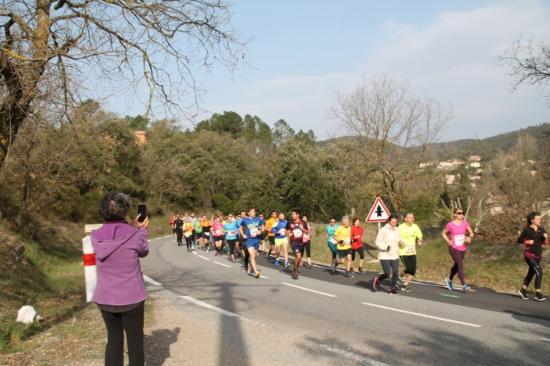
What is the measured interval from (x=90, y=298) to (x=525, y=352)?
15.9ft

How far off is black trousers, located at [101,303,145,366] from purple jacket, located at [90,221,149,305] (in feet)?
0.43

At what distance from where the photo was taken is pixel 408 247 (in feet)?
37.9

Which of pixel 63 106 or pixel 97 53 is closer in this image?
pixel 97 53

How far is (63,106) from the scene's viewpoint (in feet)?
27.3

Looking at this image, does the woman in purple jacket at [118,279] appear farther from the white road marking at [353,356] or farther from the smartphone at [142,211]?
the white road marking at [353,356]

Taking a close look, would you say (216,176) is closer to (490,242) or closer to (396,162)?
(396,162)

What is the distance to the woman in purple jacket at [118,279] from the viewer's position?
409 cm

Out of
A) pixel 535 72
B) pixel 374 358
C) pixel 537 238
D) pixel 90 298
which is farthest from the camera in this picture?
pixel 535 72

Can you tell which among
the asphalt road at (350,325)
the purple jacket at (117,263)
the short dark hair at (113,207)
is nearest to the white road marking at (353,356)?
the asphalt road at (350,325)

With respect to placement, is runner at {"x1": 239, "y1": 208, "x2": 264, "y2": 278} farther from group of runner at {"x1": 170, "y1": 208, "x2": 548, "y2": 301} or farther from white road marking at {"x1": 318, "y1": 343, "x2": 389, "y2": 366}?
white road marking at {"x1": 318, "y1": 343, "x2": 389, "y2": 366}

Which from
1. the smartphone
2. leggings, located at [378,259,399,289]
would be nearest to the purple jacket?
the smartphone

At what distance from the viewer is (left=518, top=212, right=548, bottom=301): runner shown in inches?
385

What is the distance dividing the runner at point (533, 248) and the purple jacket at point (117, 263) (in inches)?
334

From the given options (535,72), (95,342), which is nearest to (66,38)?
(95,342)
